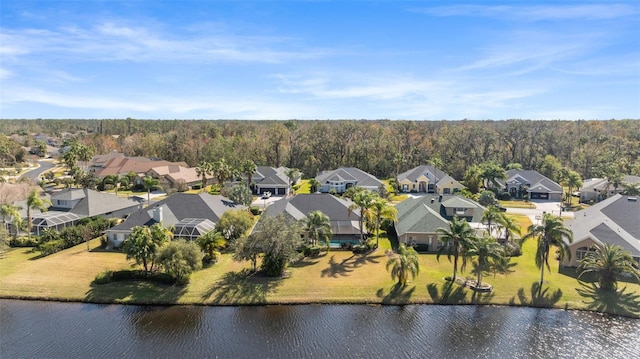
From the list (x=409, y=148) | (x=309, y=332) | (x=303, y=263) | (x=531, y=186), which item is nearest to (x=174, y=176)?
(x=303, y=263)

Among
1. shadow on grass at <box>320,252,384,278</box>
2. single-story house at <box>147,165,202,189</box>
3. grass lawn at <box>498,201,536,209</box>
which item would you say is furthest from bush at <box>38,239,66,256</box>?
grass lawn at <box>498,201,536,209</box>

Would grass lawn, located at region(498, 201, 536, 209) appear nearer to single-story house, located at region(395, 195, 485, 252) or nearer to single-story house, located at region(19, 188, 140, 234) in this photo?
single-story house, located at region(395, 195, 485, 252)

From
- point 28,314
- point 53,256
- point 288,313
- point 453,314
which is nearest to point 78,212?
point 53,256

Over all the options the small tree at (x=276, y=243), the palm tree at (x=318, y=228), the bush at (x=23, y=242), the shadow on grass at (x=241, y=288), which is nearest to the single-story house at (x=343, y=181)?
the palm tree at (x=318, y=228)

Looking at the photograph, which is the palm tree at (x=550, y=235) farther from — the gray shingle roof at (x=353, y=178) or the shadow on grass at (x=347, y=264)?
the gray shingle roof at (x=353, y=178)

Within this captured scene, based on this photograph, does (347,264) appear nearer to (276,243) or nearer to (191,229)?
(276,243)
